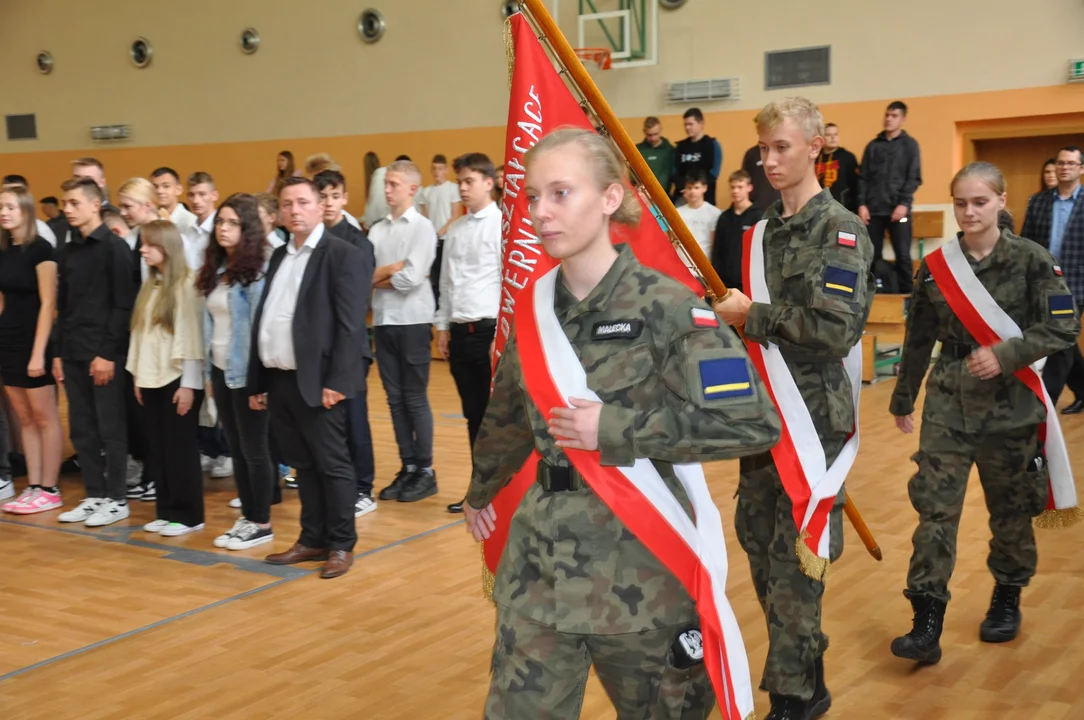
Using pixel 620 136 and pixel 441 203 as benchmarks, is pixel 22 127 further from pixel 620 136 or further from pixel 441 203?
pixel 620 136

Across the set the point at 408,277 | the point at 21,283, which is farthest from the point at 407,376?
the point at 21,283

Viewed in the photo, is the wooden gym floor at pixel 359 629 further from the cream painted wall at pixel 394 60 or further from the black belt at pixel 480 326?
the cream painted wall at pixel 394 60

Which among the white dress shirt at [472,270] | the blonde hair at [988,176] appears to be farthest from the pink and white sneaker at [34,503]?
the blonde hair at [988,176]

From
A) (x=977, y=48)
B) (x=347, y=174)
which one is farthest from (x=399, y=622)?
(x=347, y=174)

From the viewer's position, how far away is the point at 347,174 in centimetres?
1483

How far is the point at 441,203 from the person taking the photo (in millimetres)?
11742

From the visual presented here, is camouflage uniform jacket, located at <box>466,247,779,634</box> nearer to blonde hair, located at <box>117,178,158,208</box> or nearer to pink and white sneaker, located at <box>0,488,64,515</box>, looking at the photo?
blonde hair, located at <box>117,178,158,208</box>

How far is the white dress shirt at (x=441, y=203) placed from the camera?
461 inches

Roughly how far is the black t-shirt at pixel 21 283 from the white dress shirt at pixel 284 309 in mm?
1850

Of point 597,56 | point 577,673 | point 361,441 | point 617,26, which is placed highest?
point 617,26

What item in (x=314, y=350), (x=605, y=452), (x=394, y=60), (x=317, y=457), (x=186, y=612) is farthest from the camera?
(x=394, y=60)

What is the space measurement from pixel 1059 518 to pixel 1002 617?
41cm

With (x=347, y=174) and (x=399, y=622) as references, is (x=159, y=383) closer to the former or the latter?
(x=399, y=622)

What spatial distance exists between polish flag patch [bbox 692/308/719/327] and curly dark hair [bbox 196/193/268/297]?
3398mm
